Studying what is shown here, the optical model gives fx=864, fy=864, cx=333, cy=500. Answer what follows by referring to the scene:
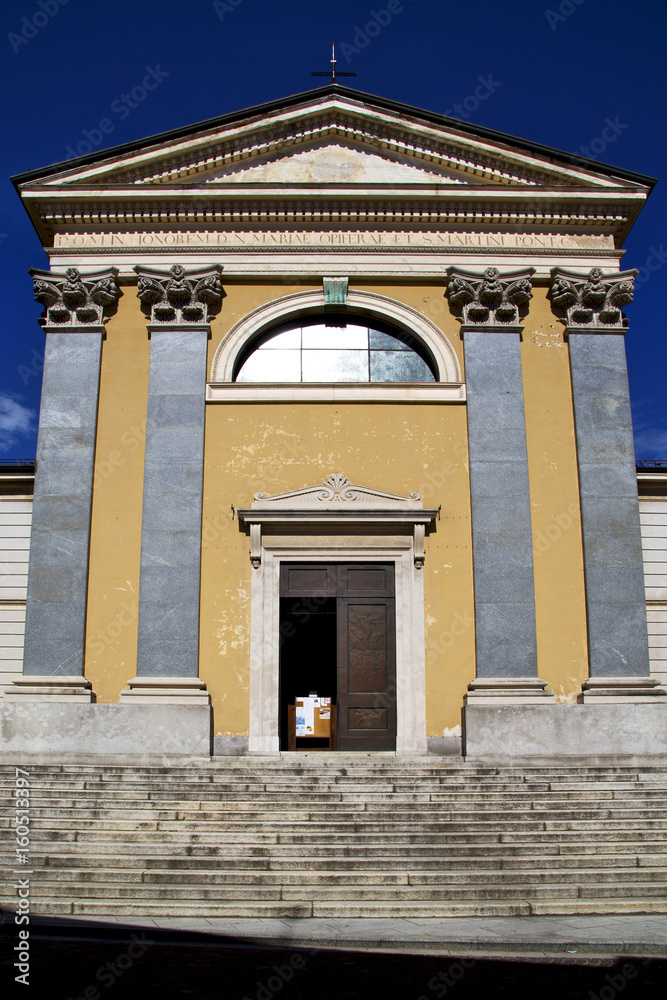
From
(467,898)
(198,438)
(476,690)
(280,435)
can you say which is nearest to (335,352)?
(280,435)

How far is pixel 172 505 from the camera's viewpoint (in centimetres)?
1600

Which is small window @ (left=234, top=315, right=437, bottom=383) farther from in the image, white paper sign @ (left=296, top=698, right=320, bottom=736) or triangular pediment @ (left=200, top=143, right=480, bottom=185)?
white paper sign @ (left=296, top=698, right=320, bottom=736)

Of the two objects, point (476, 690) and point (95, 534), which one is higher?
point (95, 534)

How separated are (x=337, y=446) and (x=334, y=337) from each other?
8.22ft

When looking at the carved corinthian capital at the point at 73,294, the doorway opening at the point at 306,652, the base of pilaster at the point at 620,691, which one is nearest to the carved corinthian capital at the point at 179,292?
the carved corinthian capital at the point at 73,294

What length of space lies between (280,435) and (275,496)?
1244mm

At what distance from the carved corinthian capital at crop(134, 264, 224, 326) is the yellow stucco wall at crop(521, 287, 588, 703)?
6.31m

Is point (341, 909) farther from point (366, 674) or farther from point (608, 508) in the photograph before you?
point (608, 508)

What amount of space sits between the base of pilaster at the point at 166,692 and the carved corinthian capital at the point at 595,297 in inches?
391

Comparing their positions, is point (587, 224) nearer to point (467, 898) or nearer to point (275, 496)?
point (275, 496)

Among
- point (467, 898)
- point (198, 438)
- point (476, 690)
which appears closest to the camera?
point (467, 898)

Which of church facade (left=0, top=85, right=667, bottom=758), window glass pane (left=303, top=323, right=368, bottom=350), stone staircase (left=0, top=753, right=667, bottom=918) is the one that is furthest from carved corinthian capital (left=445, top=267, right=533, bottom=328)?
stone staircase (left=0, top=753, right=667, bottom=918)

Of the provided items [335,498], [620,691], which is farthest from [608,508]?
[335,498]

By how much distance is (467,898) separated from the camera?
9344mm
